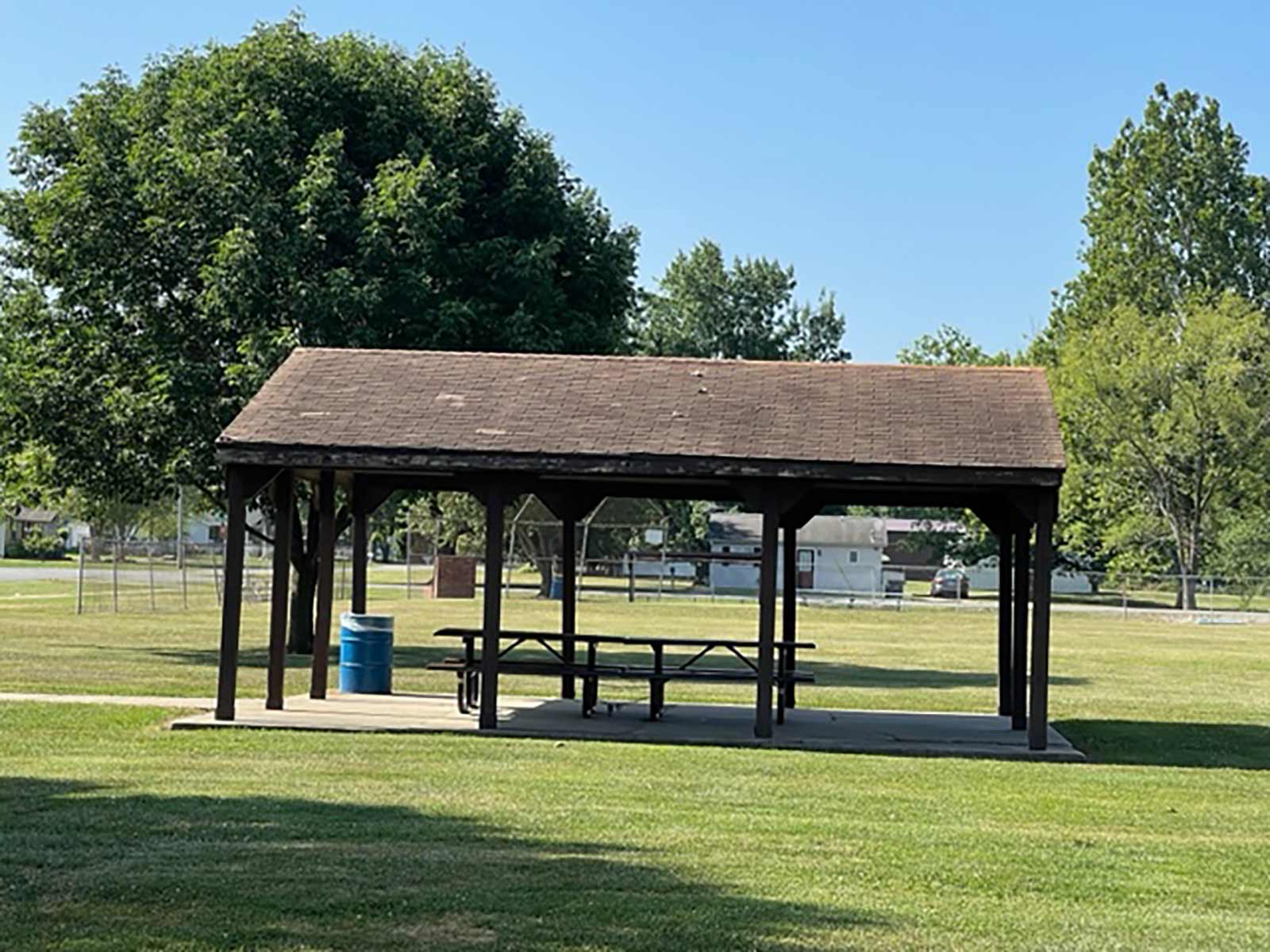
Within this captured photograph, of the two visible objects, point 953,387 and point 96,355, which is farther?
point 96,355

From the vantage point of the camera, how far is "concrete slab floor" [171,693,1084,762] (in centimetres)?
1712

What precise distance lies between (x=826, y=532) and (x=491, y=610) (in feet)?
244

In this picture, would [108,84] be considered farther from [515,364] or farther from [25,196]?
[515,364]

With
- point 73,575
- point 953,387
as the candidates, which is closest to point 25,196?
point 953,387

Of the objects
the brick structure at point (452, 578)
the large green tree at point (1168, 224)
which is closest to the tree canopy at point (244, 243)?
the brick structure at point (452, 578)

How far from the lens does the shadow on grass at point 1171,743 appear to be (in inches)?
665

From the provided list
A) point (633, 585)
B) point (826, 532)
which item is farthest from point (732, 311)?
point (633, 585)

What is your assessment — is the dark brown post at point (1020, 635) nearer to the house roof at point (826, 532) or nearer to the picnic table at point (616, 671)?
the picnic table at point (616, 671)

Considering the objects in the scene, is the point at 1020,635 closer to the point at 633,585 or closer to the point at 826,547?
the point at 633,585

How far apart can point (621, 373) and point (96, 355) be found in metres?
11.9

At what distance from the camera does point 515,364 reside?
65.5 feet

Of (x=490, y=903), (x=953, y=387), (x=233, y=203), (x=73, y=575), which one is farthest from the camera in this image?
(x=73, y=575)

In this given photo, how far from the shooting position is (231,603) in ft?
57.9

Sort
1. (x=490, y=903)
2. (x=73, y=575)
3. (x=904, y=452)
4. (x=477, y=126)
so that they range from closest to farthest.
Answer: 1. (x=490, y=903)
2. (x=904, y=452)
3. (x=477, y=126)
4. (x=73, y=575)
